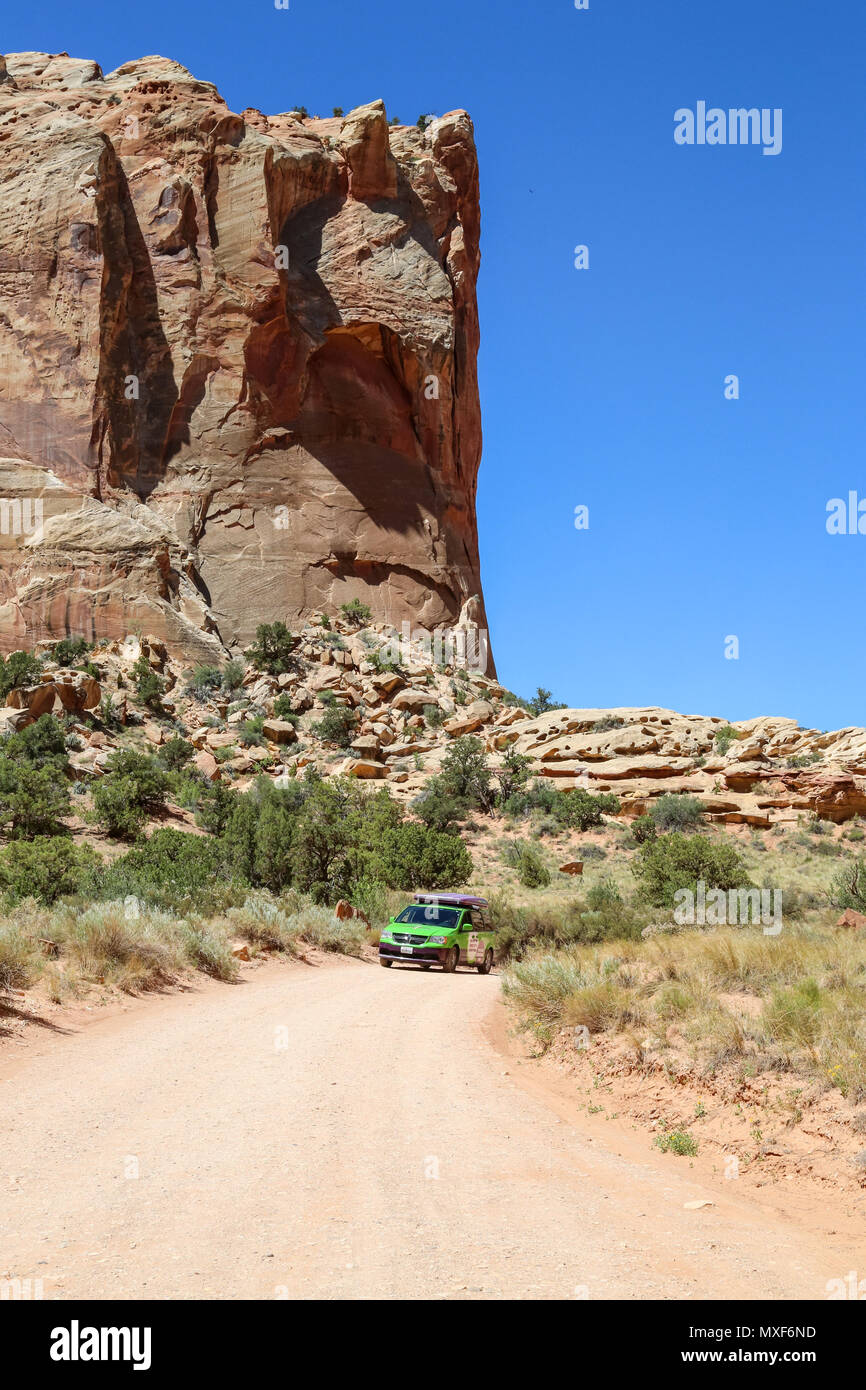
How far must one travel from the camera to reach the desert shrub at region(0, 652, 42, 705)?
3912cm

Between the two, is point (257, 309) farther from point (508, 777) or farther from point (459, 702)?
point (508, 777)

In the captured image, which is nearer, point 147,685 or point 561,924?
point 561,924

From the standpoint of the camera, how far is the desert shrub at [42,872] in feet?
61.2

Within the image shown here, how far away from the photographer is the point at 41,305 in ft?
159

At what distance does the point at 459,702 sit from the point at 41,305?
27.2 meters

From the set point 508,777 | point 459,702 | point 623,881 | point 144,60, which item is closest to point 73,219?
point 144,60

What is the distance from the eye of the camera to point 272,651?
158ft

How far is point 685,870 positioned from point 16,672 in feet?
87.9

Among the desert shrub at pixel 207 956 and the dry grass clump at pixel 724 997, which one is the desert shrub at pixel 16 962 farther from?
the dry grass clump at pixel 724 997

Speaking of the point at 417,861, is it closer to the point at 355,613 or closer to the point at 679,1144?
the point at 679,1144

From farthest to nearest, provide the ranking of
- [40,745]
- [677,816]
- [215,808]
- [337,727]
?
[337,727] → [677,816] → [40,745] → [215,808]

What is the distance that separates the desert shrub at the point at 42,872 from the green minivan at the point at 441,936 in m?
5.80

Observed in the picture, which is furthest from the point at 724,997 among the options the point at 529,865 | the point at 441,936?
the point at 529,865

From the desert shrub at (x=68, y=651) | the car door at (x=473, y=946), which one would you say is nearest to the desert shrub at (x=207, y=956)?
the car door at (x=473, y=946)
